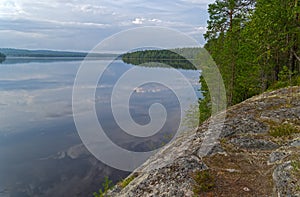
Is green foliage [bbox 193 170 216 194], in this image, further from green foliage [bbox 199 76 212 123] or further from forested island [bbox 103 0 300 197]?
green foliage [bbox 199 76 212 123]

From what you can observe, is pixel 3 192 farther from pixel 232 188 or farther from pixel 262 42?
pixel 262 42

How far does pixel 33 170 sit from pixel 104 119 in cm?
1087

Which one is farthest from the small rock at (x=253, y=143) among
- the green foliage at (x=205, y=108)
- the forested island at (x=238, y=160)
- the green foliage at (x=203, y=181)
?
the green foliage at (x=205, y=108)

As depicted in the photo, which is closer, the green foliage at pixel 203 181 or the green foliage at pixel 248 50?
the green foliage at pixel 203 181

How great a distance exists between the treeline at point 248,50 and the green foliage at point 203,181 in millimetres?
11946

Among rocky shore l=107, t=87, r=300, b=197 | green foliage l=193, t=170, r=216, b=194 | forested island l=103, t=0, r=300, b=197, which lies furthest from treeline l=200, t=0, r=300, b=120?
green foliage l=193, t=170, r=216, b=194

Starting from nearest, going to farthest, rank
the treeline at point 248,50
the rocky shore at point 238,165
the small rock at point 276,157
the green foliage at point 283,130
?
the rocky shore at point 238,165 < the small rock at point 276,157 < the green foliage at point 283,130 < the treeline at point 248,50

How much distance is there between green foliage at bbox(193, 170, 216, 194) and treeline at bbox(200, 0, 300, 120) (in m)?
11.9

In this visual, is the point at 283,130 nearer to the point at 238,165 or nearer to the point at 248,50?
the point at 238,165

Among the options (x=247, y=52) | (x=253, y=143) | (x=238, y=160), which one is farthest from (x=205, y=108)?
(x=238, y=160)

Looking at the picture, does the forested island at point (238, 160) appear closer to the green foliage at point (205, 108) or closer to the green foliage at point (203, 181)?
the green foliage at point (203, 181)

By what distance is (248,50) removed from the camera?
65.4ft

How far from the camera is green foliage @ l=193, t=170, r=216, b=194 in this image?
14.6 feet

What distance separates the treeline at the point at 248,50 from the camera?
14945 mm
